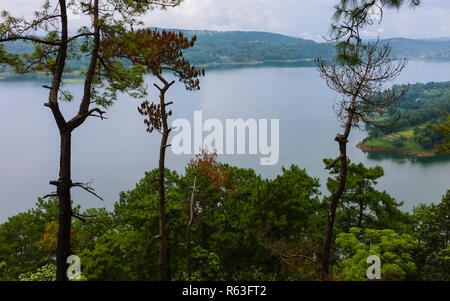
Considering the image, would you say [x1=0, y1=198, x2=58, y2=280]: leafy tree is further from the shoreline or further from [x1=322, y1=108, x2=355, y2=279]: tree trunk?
the shoreline

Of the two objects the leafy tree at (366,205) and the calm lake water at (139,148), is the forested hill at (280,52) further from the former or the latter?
the leafy tree at (366,205)

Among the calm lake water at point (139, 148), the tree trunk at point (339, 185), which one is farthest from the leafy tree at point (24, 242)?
the calm lake water at point (139, 148)

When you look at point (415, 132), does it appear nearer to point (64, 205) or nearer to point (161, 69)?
point (161, 69)

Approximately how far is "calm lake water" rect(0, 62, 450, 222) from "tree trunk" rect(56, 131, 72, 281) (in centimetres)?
2128

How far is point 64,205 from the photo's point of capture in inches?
178

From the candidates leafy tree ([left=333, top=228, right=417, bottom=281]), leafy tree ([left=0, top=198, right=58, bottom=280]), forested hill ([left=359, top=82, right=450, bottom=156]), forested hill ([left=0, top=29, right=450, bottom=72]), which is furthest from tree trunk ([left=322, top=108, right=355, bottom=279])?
forested hill ([left=0, top=29, right=450, bottom=72])

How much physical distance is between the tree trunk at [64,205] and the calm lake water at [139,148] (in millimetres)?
21280

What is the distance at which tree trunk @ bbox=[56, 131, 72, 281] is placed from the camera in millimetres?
4492

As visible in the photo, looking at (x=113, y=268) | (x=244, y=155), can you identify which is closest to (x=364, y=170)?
(x=113, y=268)

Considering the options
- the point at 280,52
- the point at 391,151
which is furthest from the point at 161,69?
the point at 280,52

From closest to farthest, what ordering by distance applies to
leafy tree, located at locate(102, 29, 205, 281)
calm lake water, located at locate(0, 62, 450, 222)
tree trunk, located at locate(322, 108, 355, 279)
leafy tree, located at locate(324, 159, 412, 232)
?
tree trunk, located at locate(322, 108, 355, 279)
leafy tree, located at locate(102, 29, 205, 281)
leafy tree, located at locate(324, 159, 412, 232)
calm lake water, located at locate(0, 62, 450, 222)

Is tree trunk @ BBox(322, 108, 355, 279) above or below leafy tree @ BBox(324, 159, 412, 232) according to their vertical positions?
above

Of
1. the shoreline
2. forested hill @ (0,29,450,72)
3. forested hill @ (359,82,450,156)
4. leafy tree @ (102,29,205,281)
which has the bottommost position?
the shoreline

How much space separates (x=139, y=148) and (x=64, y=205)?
36.0 meters
